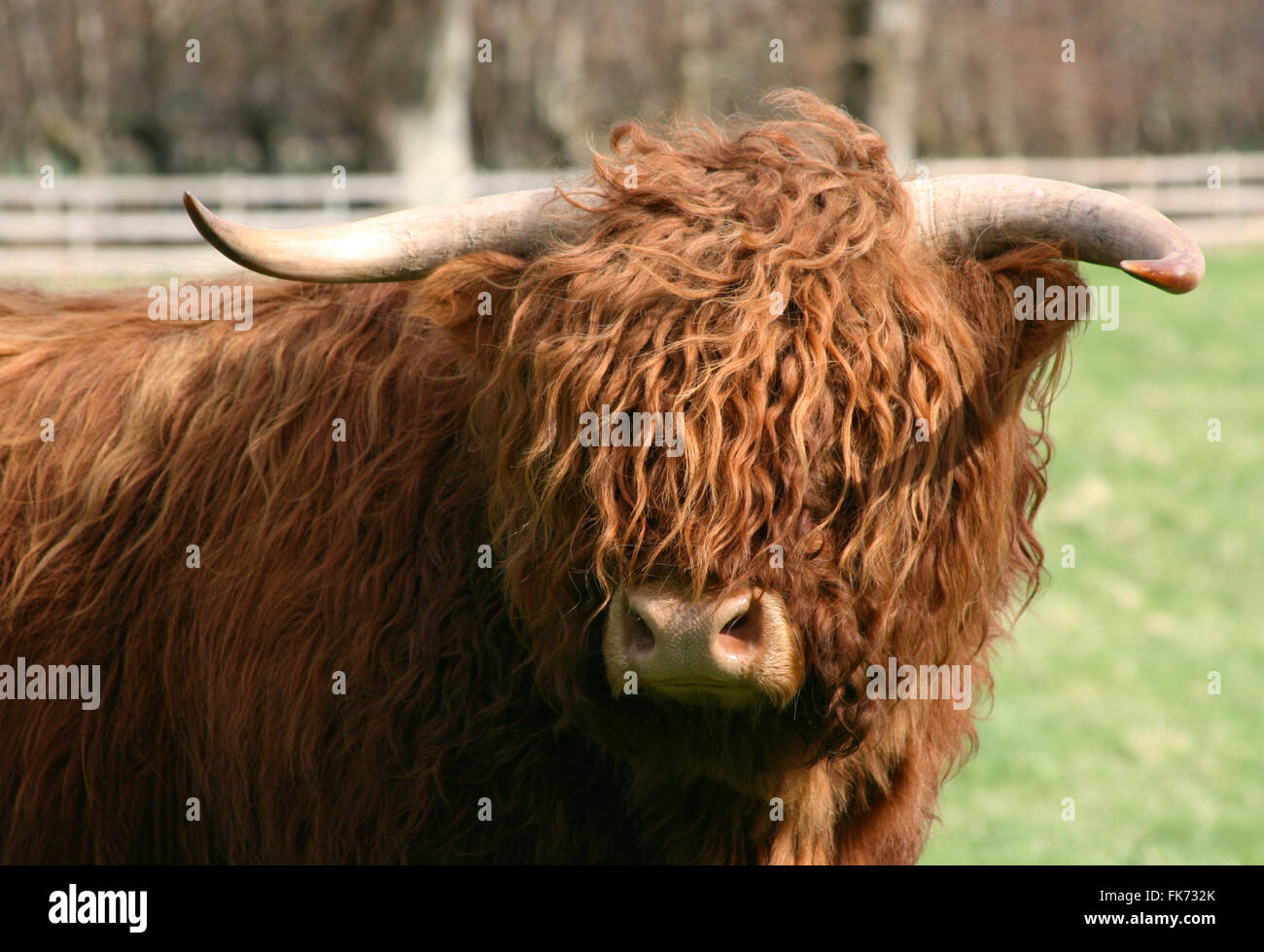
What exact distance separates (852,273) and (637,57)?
28.3 meters

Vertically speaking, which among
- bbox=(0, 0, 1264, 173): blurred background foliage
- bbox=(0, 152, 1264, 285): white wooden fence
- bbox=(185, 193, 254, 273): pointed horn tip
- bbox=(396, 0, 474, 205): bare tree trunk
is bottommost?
bbox=(185, 193, 254, 273): pointed horn tip

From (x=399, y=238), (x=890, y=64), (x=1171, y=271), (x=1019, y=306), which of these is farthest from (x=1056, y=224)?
(x=890, y=64)

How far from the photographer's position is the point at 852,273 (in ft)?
9.14

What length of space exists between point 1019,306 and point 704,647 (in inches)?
41.3

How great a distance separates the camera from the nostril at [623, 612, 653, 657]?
2568mm

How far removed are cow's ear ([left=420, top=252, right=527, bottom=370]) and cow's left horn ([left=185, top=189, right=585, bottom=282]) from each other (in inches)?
1.7

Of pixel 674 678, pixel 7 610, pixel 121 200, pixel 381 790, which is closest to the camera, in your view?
pixel 674 678

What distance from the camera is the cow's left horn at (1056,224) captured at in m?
2.54

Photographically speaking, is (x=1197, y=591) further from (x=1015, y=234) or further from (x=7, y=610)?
(x=7, y=610)

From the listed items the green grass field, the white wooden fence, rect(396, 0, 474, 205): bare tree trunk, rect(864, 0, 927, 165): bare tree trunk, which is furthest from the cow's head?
rect(396, 0, 474, 205): bare tree trunk

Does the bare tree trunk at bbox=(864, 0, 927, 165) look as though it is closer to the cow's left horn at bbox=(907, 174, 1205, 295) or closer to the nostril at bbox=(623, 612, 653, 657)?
the cow's left horn at bbox=(907, 174, 1205, 295)

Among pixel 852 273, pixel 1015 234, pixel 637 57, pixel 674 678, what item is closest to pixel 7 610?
pixel 674 678

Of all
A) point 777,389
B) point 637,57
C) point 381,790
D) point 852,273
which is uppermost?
point 637,57

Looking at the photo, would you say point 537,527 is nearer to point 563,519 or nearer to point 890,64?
point 563,519
